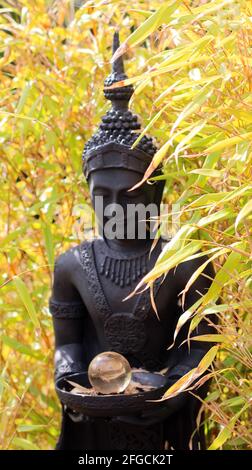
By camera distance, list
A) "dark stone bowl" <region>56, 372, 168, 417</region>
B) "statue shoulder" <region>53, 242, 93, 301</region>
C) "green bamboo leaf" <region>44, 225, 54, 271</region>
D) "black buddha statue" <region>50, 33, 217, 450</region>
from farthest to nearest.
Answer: "green bamboo leaf" <region>44, 225, 54, 271</region>, "statue shoulder" <region>53, 242, 93, 301</region>, "black buddha statue" <region>50, 33, 217, 450</region>, "dark stone bowl" <region>56, 372, 168, 417</region>

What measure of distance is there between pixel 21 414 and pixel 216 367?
0.79m

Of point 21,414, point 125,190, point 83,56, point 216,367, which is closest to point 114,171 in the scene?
point 125,190

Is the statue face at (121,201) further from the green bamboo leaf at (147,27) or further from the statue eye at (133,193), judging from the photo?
the green bamboo leaf at (147,27)

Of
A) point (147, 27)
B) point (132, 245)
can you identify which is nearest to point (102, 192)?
point (132, 245)

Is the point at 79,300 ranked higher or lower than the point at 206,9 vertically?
lower

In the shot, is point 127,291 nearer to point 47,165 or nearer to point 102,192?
point 102,192

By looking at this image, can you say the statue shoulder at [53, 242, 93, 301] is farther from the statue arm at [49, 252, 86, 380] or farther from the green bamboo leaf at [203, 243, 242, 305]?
the green bamboo leaf at [203, 243, 242, 305]

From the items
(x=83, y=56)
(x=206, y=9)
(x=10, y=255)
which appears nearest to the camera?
(x=206, y=9)

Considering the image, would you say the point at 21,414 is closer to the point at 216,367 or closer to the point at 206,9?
the point at 216,367

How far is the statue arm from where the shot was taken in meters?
2.55

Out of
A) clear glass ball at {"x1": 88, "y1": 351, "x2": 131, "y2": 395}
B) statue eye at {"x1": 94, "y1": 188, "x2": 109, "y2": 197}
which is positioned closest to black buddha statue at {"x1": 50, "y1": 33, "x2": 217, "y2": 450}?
statue eye at {"x1": 94, "y1": 188, "x2": 109, "y2": 197}

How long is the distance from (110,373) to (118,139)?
596mm

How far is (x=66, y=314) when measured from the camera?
2.57m

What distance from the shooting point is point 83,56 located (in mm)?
3166
